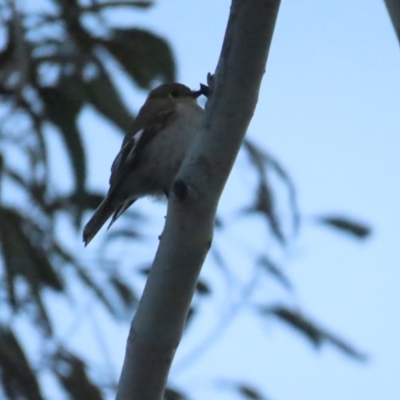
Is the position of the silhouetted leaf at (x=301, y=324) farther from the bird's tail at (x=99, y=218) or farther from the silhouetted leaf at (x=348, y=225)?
the bird's tail at (x=99, y=218)

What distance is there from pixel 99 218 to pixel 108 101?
0.37m

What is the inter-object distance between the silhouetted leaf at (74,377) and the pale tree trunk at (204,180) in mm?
1437

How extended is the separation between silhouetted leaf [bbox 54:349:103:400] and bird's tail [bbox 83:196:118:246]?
1.41ft

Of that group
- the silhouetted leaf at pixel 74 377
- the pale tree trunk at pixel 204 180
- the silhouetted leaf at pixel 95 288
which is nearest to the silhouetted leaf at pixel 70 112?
the silhouetted leaf at pixel 95 288

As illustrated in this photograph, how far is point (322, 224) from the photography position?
3664 millimetres

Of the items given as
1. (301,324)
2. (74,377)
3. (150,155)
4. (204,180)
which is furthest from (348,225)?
(204,180)

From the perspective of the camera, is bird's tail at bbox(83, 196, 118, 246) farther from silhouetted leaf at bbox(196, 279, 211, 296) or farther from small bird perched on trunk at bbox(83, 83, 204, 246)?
silhouetted leaf at bbox(196, 279, 211, 296)

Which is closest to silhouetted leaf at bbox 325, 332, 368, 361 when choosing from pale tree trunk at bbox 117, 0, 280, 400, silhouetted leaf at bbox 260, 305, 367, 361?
silhouetted leaf at bbox 260, 305, 367, 361

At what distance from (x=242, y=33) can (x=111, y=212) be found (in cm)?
155

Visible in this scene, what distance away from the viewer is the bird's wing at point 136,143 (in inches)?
121

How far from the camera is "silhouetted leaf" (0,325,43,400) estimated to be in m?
2.66

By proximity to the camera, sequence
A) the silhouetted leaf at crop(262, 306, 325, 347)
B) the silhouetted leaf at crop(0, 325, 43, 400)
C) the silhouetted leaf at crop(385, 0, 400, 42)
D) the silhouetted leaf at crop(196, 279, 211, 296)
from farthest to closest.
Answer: the silhouetted leaf at crop(262, 306, 325, 347) → the silhouetted leaf at crop(196, 279, 211, 296) → the silhouetted leaf at crop(0, 325, 43, 400) → the silhouetted leaf at crop(385, 0, 400, 42)

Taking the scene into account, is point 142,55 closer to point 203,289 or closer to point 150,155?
point 150,155

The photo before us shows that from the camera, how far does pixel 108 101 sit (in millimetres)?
2979
